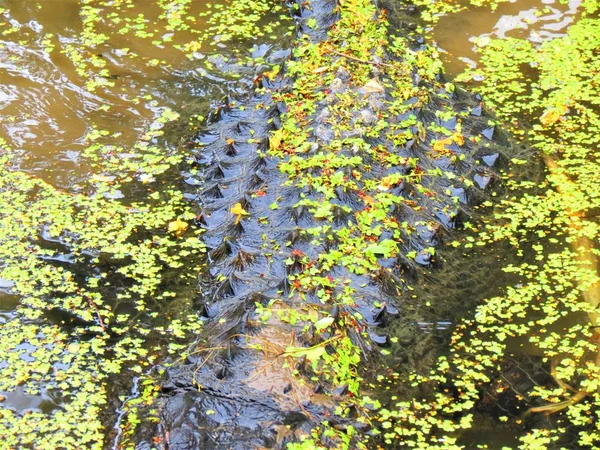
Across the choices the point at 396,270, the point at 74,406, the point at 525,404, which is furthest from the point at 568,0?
the point at 74,406

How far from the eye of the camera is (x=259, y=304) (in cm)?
462

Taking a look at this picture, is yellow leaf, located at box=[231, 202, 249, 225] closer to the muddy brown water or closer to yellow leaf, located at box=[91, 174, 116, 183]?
yellow leaf, located at box=[91, 174, 116, 183]

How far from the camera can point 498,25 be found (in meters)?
9.36

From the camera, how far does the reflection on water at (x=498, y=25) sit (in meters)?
9.01

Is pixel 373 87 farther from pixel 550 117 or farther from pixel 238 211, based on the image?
pixel 550 117

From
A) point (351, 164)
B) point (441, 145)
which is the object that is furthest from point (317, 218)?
point (441, 145)

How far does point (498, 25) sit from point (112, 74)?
4607 millimetres

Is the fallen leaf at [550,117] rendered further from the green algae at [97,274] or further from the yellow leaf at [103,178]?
the yellow leaf at [103,178]

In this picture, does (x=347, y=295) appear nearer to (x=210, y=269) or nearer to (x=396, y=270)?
(x=396, y=270)

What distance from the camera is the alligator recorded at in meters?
4.19

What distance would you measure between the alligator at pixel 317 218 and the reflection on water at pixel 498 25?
0.67 metres

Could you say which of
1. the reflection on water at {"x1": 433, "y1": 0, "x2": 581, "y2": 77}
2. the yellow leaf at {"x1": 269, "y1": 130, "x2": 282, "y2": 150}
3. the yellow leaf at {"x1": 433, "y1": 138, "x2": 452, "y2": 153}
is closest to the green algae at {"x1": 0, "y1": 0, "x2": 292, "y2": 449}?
the yellow leaf at {"x1": 269, "y1": 130, "x2": 282, "y2": 150}

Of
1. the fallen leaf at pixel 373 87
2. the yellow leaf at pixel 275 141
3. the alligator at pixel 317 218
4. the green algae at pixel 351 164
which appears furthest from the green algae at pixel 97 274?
the fallen leaf at pixel 373 87

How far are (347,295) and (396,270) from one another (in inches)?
22.6
